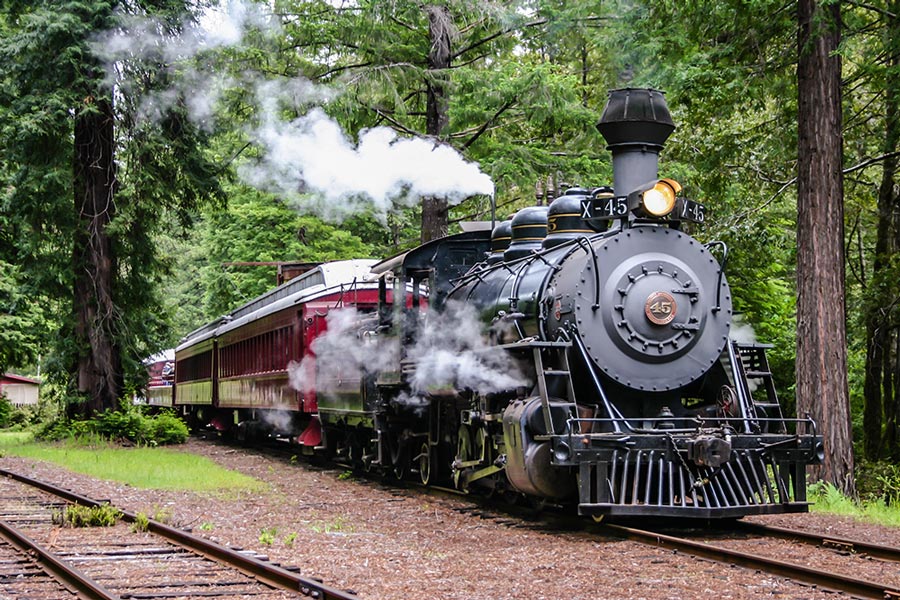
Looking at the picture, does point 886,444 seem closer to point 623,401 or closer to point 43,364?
point 623,401

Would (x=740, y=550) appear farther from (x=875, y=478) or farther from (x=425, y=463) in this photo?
(x=875, y=478)

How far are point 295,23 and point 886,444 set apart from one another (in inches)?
517

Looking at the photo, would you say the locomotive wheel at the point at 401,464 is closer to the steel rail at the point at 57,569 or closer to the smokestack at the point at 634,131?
the smokestack at the point at 634,131

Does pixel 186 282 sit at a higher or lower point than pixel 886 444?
higher

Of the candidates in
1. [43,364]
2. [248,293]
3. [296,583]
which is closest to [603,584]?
[296,583]

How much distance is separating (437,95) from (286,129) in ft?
9.81

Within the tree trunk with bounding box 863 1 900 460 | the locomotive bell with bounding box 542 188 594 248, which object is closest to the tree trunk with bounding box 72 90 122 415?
the locomotive bell with bounding box 542 188 594 248

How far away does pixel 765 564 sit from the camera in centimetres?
688

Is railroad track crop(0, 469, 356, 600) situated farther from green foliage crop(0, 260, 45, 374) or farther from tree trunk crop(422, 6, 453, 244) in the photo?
green foliage crop(0, 260, 45, 374)

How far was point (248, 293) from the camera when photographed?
3216 cm

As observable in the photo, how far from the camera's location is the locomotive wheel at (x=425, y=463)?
12.4 meters

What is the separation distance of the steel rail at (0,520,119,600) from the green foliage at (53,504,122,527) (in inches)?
24.4

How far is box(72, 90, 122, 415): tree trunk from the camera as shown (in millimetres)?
20828

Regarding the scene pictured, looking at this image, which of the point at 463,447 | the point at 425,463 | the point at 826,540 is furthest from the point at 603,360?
the point at 425,463
